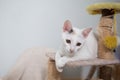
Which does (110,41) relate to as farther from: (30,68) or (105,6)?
(30,68)

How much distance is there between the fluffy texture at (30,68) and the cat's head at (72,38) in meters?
0.45

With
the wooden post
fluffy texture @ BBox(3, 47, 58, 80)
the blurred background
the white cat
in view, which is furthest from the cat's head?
the blurred background

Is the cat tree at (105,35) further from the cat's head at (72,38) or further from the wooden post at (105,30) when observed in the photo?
the cat's head at (72,38)

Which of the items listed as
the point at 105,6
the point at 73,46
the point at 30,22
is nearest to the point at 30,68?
the point at 30,22

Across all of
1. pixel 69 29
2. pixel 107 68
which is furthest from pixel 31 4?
pixel 107 68

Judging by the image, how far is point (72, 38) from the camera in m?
1.13

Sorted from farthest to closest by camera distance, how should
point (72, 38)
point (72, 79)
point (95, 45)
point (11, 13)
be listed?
point (72, 79)
point (11, 13)
point (95, 45)
point (72, 38)

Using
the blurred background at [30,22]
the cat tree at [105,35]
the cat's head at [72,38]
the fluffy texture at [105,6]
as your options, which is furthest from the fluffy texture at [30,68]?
the fluffy texture at [105,6]

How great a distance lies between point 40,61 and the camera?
1576 millimetres

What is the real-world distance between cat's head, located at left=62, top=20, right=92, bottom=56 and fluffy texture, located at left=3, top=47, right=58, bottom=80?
0.45m

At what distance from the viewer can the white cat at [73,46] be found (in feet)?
3.69

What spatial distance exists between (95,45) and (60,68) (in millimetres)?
253

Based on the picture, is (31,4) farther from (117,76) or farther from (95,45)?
(117,76)

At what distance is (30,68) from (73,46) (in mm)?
524
